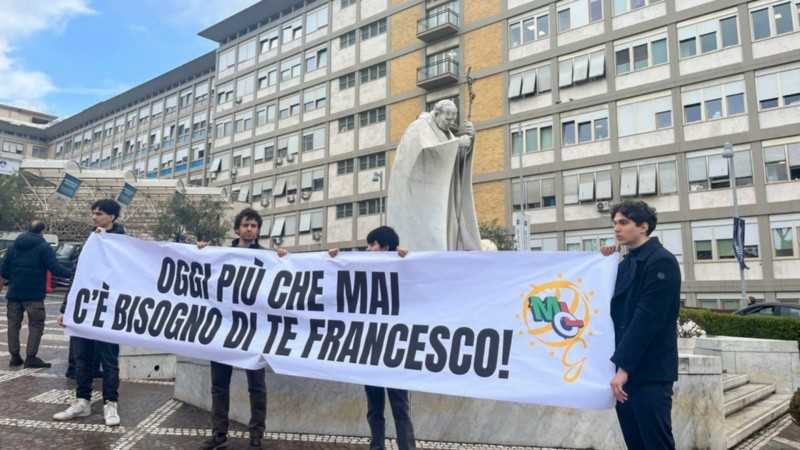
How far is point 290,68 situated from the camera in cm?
4766

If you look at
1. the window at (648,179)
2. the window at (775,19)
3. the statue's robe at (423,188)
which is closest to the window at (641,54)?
the window at (775,19)

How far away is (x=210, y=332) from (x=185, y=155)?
58641 mm

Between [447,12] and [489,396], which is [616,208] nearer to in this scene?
[489,396]

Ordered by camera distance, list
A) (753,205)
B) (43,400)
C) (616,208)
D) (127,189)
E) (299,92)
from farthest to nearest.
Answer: (299,92), (127,189), (753,205), (43,400), (616,208)

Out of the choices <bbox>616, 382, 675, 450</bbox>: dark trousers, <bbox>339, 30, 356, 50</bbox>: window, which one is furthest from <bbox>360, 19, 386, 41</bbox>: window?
<bbox>616, 382, 675, 450</bbox>: dark trousers

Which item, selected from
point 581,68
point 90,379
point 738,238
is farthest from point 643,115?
point 90,379

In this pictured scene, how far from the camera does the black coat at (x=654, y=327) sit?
3.21 m

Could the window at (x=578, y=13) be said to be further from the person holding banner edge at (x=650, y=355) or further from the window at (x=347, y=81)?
the person holding banner edge at (x=650, y=355)

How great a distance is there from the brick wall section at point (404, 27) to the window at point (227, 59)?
19.7 meters

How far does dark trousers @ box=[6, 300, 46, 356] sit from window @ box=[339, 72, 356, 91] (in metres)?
36.9

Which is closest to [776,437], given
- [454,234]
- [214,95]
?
[454,234]

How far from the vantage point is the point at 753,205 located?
2552 centimetres

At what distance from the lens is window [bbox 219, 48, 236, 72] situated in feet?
174

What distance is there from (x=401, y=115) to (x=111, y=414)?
115 feet
